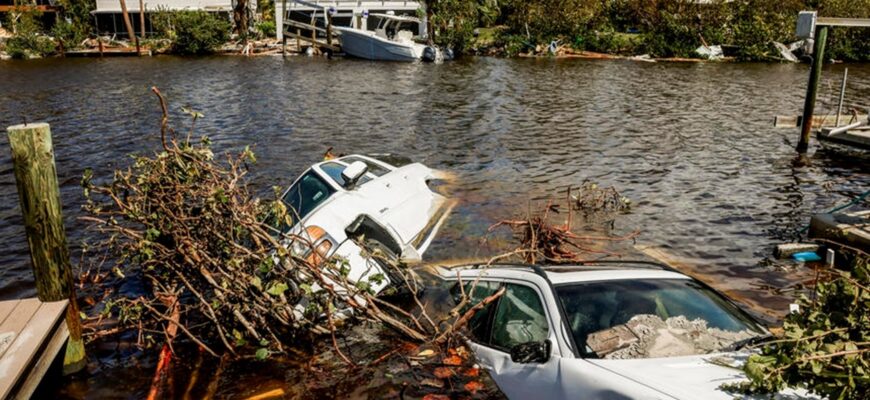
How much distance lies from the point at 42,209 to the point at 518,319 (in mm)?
5617

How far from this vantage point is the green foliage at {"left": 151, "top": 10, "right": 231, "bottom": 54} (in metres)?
58.2

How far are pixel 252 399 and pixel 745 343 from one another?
543 cm

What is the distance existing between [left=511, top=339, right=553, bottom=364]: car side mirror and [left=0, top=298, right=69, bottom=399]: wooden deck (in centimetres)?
479

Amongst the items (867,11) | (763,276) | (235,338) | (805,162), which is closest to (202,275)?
(235,338)

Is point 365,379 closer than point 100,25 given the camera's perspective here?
Yes

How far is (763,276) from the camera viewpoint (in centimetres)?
1229

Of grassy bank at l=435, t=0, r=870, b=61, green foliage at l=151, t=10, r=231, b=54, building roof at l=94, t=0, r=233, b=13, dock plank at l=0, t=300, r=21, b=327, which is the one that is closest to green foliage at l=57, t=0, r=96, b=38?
building roof at l=94, t=0, r=233, b=13

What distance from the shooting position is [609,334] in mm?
5934

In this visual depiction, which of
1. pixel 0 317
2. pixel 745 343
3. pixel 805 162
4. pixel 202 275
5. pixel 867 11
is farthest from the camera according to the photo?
pixel 867 11

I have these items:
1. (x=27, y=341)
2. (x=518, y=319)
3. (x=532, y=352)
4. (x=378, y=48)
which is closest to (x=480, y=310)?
(x=518, y=319)

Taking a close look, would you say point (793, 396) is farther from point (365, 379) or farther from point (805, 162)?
point (805, 162)

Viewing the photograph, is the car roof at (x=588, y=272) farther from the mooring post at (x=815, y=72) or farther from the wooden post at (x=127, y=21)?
the wooden post at (x=127, y=21)

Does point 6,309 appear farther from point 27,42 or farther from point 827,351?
point 27,42

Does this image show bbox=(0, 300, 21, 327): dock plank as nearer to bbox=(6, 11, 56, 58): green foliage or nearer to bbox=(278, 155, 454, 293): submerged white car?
bbox=(278, 155, 454, 293): submerged white car
